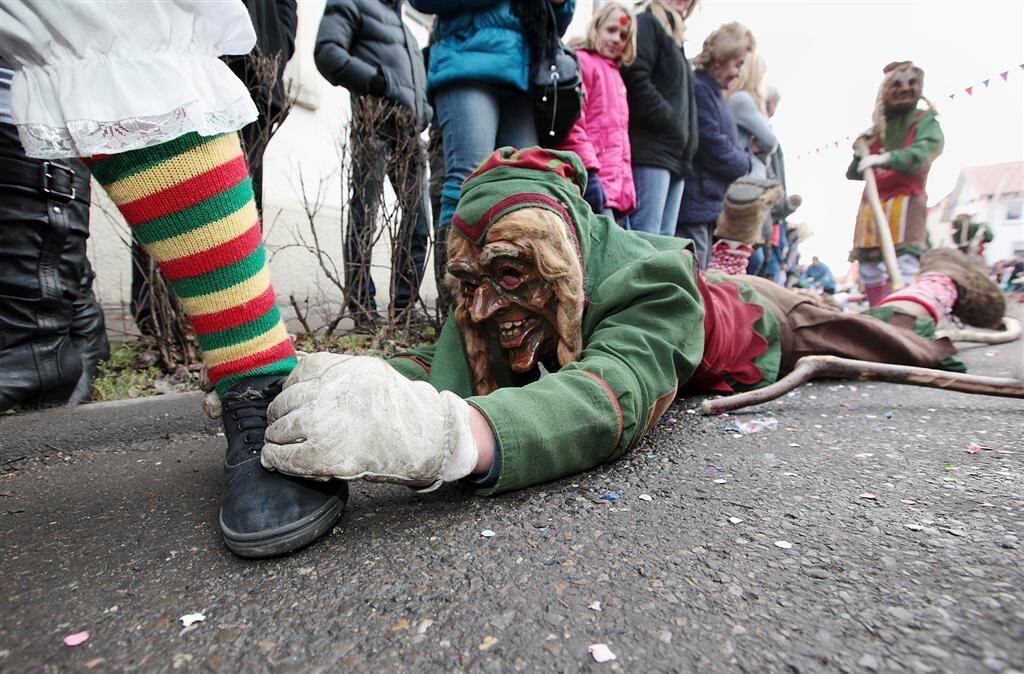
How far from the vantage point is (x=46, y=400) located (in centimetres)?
169

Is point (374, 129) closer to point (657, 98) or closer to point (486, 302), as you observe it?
point (657, 98)

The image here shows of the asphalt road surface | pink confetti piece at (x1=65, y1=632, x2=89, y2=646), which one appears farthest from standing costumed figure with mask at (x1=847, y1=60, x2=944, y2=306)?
pink confetti piece at (x1=65, y1=632, x2=89, y2=646)

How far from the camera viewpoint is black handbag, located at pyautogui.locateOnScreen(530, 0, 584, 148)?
7.08 feet

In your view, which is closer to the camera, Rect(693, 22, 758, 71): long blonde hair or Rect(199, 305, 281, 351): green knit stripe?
Rect(199, 305, 281, 351): green knit stripe

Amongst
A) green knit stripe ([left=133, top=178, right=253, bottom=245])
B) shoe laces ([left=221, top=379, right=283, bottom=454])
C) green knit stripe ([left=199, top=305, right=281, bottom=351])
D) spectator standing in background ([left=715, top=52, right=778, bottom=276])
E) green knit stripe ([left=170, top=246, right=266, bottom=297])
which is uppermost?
spectator standing in background ([left=715, top=52, right=778, bottom=276])

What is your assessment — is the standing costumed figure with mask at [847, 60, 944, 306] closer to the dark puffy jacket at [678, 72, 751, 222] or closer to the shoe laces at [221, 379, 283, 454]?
the dark puffy jacket at [678, 72, 751, 222]

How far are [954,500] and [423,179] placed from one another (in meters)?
2.42

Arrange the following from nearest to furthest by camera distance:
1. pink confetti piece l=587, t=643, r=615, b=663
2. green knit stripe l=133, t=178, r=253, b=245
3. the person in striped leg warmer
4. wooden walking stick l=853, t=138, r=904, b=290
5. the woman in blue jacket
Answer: pink confetti piece l=587, t=643, r=615, b=663
the person in striped leg warmer
green knit stripe l=133, t=178, r=253, b=245
the woman in blue jacket
wooden walking stick l=853, t=138, r=904, b=290

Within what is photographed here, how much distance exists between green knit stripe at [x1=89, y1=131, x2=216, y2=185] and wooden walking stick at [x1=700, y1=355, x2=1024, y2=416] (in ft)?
4.28

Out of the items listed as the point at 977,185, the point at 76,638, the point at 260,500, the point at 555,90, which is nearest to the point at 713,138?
the point at 555,90

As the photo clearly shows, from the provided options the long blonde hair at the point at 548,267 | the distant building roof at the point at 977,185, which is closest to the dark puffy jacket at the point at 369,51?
the long blonde hair at the point at 548,267

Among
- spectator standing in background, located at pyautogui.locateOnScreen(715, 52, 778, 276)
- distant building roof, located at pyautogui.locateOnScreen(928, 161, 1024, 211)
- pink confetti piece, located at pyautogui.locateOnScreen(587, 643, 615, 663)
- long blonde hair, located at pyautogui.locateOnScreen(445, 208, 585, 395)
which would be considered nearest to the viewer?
pink confetti piece, located at pyautogui.locateOnScreen(587, 643, 615, 663)

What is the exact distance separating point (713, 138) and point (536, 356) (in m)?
2.74

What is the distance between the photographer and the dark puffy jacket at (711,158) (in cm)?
355
